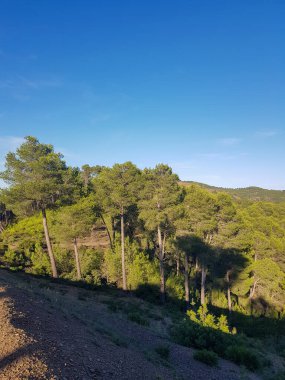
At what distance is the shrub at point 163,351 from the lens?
983cm

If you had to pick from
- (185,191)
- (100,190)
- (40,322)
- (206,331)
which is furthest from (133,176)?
(40,322)

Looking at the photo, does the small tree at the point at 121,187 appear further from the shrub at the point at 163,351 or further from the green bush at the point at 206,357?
the green bush at the point at 206,357

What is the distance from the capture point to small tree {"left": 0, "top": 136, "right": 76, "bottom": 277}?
66.6 ft

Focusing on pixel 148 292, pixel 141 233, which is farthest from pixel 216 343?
pixel 141 233

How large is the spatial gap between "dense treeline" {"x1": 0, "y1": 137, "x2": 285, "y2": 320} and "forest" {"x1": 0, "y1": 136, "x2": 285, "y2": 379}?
10 cm

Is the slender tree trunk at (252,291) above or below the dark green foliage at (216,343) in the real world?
below

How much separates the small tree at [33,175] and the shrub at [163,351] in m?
13.9

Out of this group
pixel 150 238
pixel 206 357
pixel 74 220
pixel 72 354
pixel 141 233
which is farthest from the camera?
pixel 141 233

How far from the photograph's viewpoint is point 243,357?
36.8 ft

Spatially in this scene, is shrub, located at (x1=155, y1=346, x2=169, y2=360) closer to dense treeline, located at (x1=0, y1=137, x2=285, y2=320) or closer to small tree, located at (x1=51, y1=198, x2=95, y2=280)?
dense treeline, located at (x1=0, y1=137, x2=285, y2=320)

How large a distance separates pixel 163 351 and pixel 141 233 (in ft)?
78.5

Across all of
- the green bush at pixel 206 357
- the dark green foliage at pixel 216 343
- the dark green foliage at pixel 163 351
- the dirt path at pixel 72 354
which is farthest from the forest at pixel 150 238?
the dirt path at pixel 72 354

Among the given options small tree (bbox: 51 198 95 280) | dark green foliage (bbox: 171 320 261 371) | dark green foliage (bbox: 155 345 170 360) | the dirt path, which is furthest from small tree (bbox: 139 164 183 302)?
dark green foliage (bbox: 155 345 170 360)

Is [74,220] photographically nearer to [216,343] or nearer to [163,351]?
[216,343]
